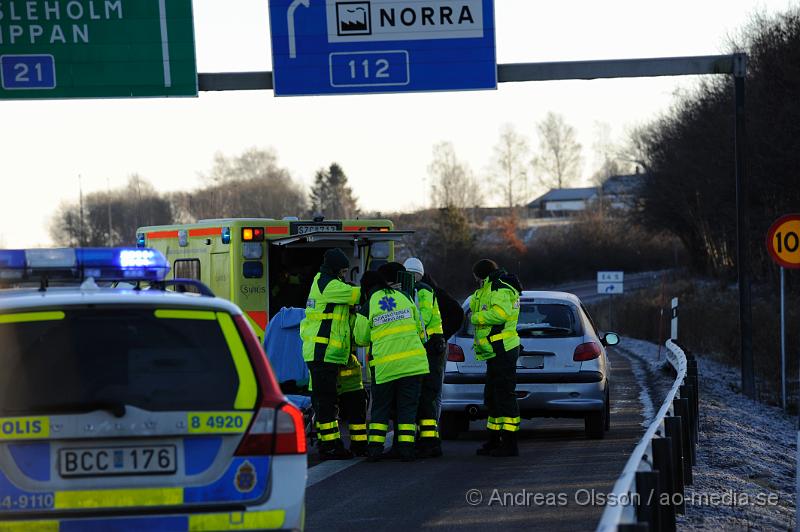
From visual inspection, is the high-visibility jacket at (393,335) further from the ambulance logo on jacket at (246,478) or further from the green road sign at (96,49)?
the green road sign at (96,49)

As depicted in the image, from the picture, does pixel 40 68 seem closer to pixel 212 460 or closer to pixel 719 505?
pixel 719 505

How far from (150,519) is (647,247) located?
3947 inches

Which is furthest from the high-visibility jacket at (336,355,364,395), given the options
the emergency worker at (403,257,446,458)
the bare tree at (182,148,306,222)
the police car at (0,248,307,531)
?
the bare tree at (182,148,306,222)

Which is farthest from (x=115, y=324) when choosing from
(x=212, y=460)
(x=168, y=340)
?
(x=212, y=460)

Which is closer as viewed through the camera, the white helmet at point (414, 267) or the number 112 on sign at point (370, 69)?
the white helmet at point (414, 267)

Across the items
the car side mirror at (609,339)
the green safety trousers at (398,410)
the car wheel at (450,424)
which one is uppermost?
the car side mirror at (609,339)

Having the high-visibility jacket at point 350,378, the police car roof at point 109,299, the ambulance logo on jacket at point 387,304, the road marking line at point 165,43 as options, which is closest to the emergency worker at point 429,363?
the ambulance logo on jacket at point 387,304

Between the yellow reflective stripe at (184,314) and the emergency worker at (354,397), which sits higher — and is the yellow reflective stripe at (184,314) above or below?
above

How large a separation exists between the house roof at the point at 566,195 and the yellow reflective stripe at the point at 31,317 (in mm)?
151269

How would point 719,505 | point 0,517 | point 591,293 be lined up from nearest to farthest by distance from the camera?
point 0,517 → point 719,505 → point 591,293

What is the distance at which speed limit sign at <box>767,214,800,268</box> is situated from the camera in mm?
16422

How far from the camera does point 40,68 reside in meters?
17.0

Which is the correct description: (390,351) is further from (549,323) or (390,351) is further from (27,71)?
(27,71)

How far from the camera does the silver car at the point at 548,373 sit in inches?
525
